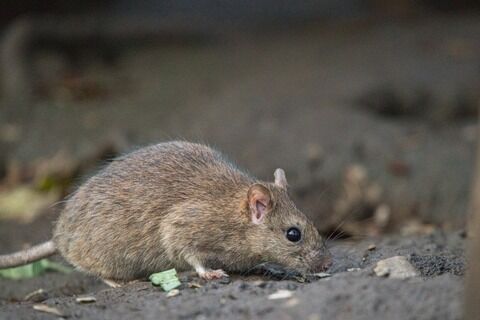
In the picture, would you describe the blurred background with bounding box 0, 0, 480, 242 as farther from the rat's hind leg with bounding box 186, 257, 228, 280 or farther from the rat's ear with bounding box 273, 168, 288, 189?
the rat's hind leg with bounding box 186, 257, 228, 280

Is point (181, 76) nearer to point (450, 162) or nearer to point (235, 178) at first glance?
point (450, 162)

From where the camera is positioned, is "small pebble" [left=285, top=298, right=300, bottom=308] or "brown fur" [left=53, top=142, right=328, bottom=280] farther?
"brown fur" [left=53, top=142, right=328, bottom=280]

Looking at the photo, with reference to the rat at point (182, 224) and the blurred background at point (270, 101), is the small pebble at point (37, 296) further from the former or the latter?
the blurred background at point (270, 101)

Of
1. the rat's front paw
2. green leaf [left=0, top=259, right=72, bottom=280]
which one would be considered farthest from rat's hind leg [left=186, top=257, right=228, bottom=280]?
green leaf [left=0, top=259, right=72, bottom=280]

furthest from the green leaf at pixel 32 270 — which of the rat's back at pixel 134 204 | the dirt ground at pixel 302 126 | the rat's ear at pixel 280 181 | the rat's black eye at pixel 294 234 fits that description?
the rat's black eye at pixel 294 234

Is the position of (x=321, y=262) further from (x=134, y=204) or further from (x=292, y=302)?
(x=134, y=204)
